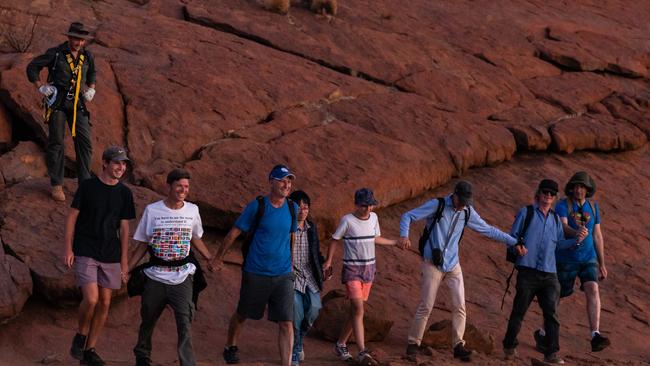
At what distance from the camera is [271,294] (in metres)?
9.13

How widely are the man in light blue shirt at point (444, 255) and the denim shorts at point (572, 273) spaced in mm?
1015

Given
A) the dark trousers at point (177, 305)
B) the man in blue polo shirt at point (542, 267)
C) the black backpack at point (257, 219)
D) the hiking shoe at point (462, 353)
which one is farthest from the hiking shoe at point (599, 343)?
the dark trousers at point (177, 305)

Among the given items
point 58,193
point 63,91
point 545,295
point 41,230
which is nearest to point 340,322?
point 545,295

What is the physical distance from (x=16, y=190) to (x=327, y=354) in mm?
3821

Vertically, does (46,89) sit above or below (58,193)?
above

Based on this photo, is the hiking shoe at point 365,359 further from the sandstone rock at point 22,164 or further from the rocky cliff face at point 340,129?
the sandstone rock at point 22,164

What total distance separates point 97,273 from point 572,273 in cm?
494

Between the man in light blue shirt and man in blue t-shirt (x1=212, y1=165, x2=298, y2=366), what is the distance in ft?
4.62

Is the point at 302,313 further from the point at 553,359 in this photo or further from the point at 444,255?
the point at 553,359

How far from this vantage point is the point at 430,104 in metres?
15.3

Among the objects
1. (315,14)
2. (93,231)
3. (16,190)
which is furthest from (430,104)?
(93,231)

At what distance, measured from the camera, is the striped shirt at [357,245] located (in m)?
9.80

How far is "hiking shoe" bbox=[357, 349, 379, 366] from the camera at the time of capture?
948cm

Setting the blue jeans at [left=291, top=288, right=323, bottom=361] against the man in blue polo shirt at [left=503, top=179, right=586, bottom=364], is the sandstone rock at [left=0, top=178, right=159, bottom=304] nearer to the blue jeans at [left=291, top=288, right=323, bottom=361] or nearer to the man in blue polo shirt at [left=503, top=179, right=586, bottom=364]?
the blue jeans at [left=291, top=288, right=323, bottom=361]
